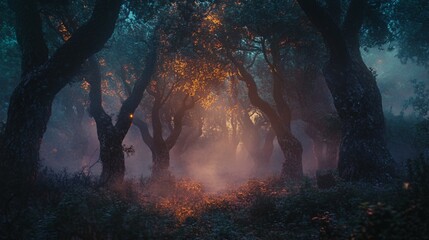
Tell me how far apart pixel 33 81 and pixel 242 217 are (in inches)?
341

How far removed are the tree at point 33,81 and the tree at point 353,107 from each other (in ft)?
28.8

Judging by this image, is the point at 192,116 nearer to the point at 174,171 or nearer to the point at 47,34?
the point at 174,171

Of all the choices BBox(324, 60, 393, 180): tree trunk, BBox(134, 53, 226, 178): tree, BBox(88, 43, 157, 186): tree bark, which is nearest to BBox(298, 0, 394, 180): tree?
BBox(324, 60, 393, 180): tree trunk

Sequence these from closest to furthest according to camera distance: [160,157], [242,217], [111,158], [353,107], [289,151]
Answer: [242,217] < [353,107] < [111,158] < [289,151] < [160,157]

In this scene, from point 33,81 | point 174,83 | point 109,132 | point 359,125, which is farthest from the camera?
point 174,83

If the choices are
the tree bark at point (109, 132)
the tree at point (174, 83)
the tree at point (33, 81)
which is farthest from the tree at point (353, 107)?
the tree bark at point (109, 132)

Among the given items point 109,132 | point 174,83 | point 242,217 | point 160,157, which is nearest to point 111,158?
point 109,132

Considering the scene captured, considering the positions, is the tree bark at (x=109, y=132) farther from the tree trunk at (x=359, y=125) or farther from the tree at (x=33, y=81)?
the tree trunk at (x=359, y=125)

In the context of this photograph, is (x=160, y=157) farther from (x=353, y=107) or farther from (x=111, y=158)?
(x=353, y=107)

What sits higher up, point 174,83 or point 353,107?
point 174,83

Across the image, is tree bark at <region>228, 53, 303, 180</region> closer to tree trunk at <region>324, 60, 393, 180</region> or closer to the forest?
the forest

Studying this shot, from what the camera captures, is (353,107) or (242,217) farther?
(353,107)

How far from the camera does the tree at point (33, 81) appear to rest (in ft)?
38.2

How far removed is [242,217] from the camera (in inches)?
429
